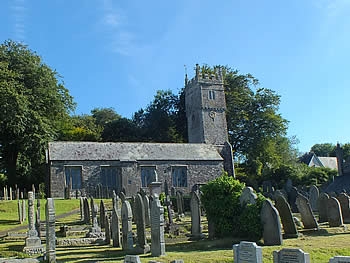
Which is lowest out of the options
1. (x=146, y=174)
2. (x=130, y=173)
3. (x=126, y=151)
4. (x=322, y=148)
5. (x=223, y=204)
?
(x=223, y=204)

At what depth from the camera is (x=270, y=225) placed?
14477 mm

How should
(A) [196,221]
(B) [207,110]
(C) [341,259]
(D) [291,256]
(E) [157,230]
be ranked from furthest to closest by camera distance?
1. (B) [207,110]
2. (A) [196,221]
3. (E) [157,230]
4. (D) [291,256]
5. (C) [341,259]

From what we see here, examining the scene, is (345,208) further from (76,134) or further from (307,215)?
(76,134)

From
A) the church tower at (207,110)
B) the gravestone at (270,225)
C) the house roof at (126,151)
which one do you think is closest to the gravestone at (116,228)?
the gravestone at (270,225)

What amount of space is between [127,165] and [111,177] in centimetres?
185

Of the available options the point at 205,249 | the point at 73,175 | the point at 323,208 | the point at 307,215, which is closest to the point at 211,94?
the point at 73,175

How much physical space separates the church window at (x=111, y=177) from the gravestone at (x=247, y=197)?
24.8 meters

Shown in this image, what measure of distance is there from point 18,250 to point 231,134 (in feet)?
151

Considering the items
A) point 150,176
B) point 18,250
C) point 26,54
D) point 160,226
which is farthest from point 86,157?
point 160,226

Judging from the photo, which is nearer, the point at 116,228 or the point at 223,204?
the point at 116,228

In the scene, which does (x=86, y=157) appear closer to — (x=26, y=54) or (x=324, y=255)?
(x=26, y=54)

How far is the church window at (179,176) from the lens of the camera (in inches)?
1672

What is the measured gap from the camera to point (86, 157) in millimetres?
39594

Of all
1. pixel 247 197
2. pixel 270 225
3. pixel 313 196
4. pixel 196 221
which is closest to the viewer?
pixel 270 225
